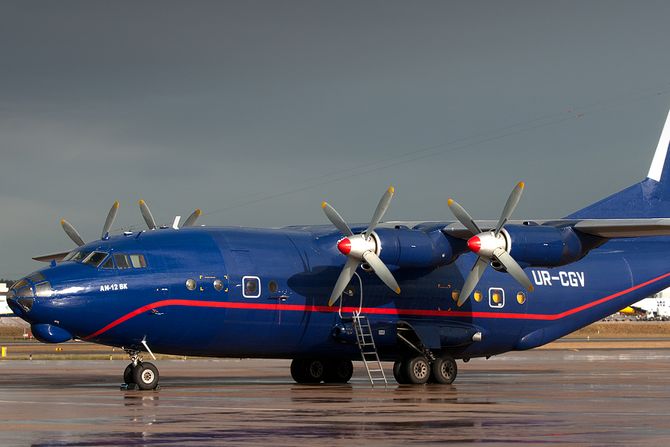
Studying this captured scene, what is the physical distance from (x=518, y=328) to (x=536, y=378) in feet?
6.33

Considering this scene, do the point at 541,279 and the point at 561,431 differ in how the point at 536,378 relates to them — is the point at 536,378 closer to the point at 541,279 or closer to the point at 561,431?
the point at 541,279

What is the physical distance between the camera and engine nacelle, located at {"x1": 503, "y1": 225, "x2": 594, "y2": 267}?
3069 cm

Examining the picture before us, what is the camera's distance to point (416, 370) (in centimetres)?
3186

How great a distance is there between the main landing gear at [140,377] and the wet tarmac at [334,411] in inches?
24.8

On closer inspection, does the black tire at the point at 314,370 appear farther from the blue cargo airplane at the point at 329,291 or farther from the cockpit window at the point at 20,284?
the cockpit window at the point at 20,284

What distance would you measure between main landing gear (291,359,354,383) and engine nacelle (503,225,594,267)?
6596 mm

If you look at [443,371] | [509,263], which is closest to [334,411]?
[509,263]

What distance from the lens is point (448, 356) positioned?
107ft

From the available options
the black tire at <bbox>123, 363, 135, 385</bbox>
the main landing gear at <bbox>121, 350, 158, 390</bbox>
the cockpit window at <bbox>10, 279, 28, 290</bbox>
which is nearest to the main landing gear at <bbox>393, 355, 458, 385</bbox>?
the main landing gear at <bbox>121, 350, 158, 390</bbox>

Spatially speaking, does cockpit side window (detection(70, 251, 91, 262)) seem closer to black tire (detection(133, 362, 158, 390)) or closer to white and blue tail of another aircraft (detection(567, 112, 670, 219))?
black tire (detection(133, 362, 158, 390))

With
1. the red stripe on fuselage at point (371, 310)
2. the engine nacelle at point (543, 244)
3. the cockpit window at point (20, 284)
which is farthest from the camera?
the engine nacelle at point (543, 244)

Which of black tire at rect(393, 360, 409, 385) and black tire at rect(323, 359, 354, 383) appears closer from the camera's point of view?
black tire at rect(393, 360, 409, 385)

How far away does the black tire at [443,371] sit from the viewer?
32156 mm

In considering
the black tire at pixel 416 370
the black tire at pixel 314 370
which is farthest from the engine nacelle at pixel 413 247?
→ the black tire at pixel 314 370
